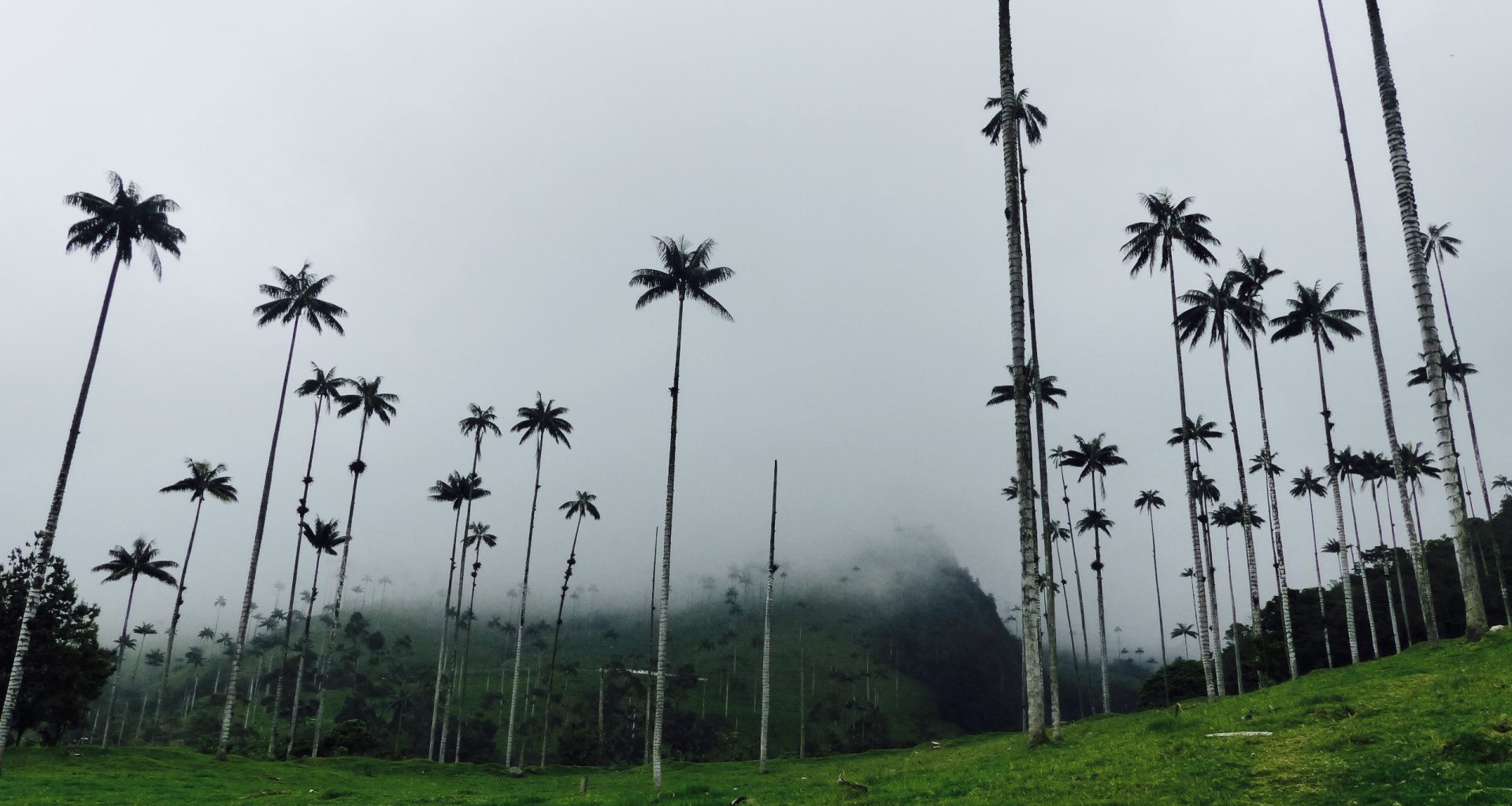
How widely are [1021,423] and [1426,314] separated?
→ 13118mm

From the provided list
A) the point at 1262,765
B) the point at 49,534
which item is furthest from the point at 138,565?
the point at 1262,765

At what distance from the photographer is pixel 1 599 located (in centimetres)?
5053

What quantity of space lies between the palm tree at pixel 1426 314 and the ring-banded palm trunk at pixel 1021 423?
12285 millimetres

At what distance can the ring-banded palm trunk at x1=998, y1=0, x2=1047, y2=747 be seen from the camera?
26516mm

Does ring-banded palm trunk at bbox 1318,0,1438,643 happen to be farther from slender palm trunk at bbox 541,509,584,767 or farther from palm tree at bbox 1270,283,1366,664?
slender palm trunk at bbox 541,509,584,767

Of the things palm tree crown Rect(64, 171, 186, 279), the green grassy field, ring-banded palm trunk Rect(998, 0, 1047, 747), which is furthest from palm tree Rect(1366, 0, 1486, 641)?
palm tree crown Rect(64, 171, 186, 279)

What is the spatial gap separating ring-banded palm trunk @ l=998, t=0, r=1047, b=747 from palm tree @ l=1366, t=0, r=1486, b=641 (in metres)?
12.3

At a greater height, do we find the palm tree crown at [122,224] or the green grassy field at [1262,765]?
the palm tree crown at [122,224]

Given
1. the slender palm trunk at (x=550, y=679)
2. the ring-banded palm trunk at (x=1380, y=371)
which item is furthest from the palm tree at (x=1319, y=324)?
the slender palm trunk at (x=550, y=679)

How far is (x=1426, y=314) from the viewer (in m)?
26.0

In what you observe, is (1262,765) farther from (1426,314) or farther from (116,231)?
(116,231)

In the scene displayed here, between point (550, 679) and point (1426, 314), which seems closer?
point (1426, 314)

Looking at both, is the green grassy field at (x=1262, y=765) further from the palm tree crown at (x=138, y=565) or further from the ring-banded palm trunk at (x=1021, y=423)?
the palm tree crown at (x=138, y=565)

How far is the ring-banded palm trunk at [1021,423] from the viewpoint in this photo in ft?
87.0
